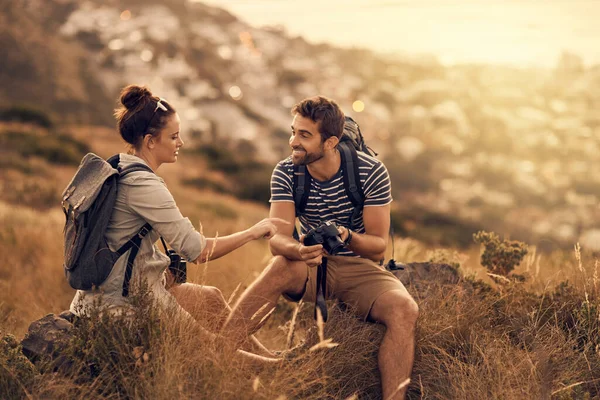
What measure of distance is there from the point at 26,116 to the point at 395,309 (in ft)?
102

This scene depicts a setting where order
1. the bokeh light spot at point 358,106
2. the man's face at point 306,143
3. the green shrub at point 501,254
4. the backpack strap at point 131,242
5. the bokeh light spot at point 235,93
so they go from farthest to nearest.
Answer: the bokeh light spot at point 358,106 → the bokeh light spot at point 235,93 → the green shrub at point 501,254 → the man's face at point 306,143 → the backpack strap at point 131,242

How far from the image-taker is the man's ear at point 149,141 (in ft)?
13.1

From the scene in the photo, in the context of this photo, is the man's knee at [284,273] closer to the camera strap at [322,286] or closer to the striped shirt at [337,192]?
the camera strap at [322,286]

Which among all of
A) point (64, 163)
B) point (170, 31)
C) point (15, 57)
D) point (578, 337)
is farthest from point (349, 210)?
point (170, 31)

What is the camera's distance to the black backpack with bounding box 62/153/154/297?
3705mm

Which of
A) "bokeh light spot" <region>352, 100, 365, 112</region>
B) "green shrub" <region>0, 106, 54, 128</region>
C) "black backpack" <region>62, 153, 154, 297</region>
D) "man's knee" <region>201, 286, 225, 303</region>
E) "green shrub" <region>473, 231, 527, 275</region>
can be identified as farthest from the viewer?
"bokeh light spot" <region>352, 100, 365, 112</region>

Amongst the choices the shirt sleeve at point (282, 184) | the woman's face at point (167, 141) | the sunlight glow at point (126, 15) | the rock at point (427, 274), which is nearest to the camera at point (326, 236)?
the shirt sleeve at point (282, 184)

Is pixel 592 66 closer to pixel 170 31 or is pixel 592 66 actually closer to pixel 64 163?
pixel 170 31

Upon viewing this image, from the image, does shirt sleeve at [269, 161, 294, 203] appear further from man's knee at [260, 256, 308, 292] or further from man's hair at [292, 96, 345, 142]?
man's knee at [260, 256, 308, 292]

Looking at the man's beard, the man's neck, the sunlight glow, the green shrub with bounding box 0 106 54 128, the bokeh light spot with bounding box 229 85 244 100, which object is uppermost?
the sunlight glow

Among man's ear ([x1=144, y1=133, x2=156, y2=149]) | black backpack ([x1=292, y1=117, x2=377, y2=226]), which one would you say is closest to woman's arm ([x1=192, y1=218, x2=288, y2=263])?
man's ear ([x1=144, y1=133, x2=156, y2=149])

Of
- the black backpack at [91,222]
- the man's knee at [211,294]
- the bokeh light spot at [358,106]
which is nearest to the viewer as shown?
the black backpack at [91,222]

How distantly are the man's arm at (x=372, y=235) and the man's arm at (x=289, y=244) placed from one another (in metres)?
0.34

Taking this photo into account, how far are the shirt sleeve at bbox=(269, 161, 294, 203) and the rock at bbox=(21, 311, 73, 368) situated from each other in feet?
5.43
